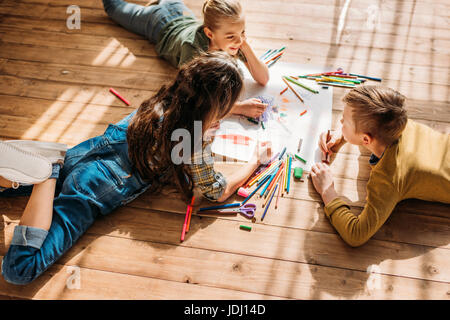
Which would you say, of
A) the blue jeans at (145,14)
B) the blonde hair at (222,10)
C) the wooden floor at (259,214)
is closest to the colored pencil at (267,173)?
the wooden floor at (259,214)

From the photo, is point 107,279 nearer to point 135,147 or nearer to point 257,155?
point 135,147

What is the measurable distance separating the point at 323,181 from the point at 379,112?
1.26 feet

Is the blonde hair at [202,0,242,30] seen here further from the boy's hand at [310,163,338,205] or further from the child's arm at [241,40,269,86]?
the boy's hand at [310,163,338,205]

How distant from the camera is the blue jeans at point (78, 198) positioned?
1.26 meters

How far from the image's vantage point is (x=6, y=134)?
177 centimetres

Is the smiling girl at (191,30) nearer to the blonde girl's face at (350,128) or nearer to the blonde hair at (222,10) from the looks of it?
the blonde hair at (222,10)

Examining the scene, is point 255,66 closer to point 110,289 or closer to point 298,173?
point 298,173

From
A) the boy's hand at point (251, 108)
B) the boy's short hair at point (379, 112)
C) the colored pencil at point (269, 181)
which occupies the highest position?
the boy's short hair at point (379, 112)

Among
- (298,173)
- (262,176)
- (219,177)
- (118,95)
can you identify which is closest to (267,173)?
(262,176)

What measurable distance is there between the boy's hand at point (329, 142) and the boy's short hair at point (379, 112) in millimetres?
261

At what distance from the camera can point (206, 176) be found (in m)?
1.39

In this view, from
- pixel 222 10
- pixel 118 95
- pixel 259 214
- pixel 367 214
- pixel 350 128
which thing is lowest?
pixel 259 214

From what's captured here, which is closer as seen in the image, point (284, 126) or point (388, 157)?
point (388, 157)
